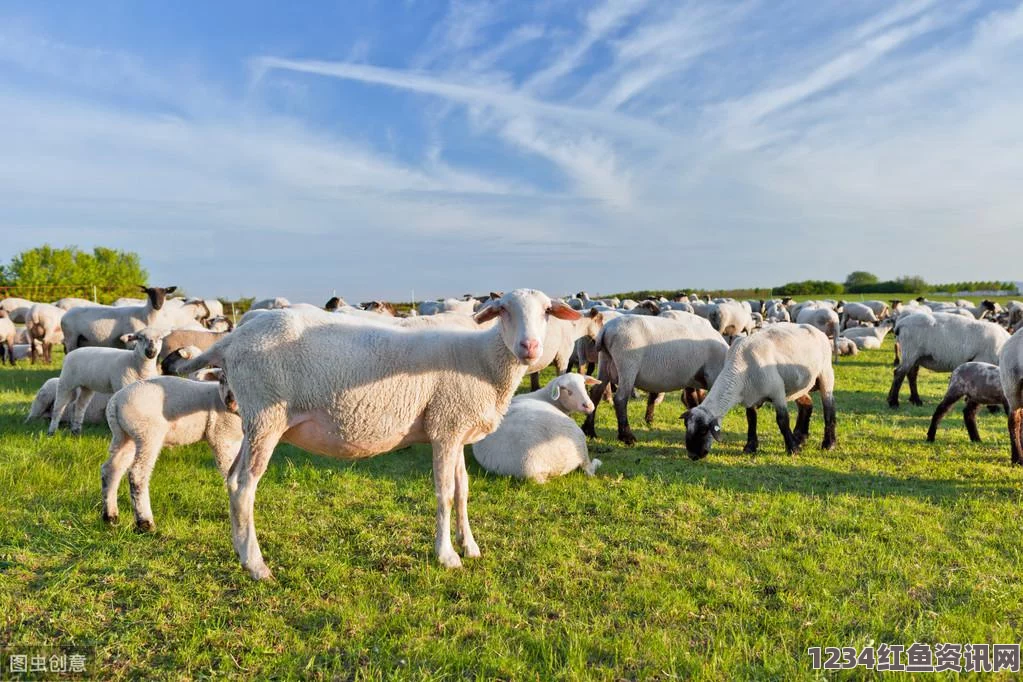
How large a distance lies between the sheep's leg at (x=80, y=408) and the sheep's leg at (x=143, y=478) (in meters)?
4.61

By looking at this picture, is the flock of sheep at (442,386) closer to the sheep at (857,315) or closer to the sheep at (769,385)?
the sheep at (769,385)

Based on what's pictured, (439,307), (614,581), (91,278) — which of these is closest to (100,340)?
(439,307)

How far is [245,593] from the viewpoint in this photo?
4336mm

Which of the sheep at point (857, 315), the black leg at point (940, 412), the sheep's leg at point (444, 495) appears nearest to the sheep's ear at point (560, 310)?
the sheep's leg at point (444, 495)

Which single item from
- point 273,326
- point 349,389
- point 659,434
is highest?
point 273,326

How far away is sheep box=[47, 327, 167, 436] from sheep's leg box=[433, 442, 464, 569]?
5698 mm

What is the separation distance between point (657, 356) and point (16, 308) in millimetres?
29555

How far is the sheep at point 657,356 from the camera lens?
397 inches

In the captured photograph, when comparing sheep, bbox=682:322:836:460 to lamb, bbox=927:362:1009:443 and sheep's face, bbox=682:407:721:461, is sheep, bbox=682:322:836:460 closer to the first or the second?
sheep's face, bbox=682:407:721:461

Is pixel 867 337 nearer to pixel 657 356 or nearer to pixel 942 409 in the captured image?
pixel 942 409

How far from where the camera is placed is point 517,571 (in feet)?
15.6

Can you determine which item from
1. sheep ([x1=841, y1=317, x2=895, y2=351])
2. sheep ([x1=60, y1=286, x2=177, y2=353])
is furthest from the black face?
sheep ([x1=841, y1=317, x2=895, y2=351])

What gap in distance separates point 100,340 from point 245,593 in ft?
44.6

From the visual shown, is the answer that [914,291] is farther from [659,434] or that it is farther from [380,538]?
[380,538]
